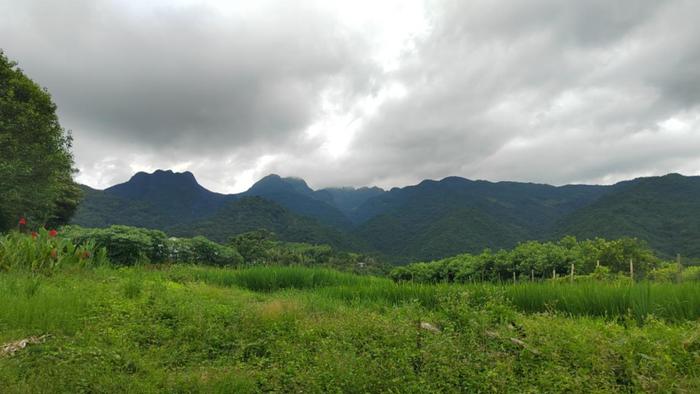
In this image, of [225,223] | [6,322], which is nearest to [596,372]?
[6,322]

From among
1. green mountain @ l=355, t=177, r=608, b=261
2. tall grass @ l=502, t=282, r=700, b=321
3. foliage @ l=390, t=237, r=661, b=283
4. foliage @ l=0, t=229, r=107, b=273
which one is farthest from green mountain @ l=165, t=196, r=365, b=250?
tall grass @ l=502, t=282, r=700, b=321

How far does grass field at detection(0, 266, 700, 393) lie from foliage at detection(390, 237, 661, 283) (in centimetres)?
1477

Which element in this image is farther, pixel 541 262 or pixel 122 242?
pixel 541 262

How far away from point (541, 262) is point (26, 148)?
29065 mm

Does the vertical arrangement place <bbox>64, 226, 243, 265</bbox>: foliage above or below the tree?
below

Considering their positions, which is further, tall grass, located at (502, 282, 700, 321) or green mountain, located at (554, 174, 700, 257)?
green mountain, located at (554, 174, 700, 257)

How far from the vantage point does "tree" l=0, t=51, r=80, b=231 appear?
18.3 metres

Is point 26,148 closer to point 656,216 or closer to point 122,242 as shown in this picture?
point 122,242

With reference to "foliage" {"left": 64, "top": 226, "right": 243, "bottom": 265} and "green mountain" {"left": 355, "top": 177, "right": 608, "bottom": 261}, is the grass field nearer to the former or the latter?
"foliage" {"left": 64, "top": 226, "right": 243, "bottom": 265}

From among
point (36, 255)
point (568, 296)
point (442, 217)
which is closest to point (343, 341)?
point (568, 296)

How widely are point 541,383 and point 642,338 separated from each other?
1.89 metres

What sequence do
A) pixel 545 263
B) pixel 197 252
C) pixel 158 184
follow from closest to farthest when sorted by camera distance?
1. pixel 197 252
2. pixel 545 263
3. pixel 158 184

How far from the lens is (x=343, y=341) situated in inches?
211

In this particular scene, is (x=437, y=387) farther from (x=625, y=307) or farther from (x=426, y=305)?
(x=625, y=307)
